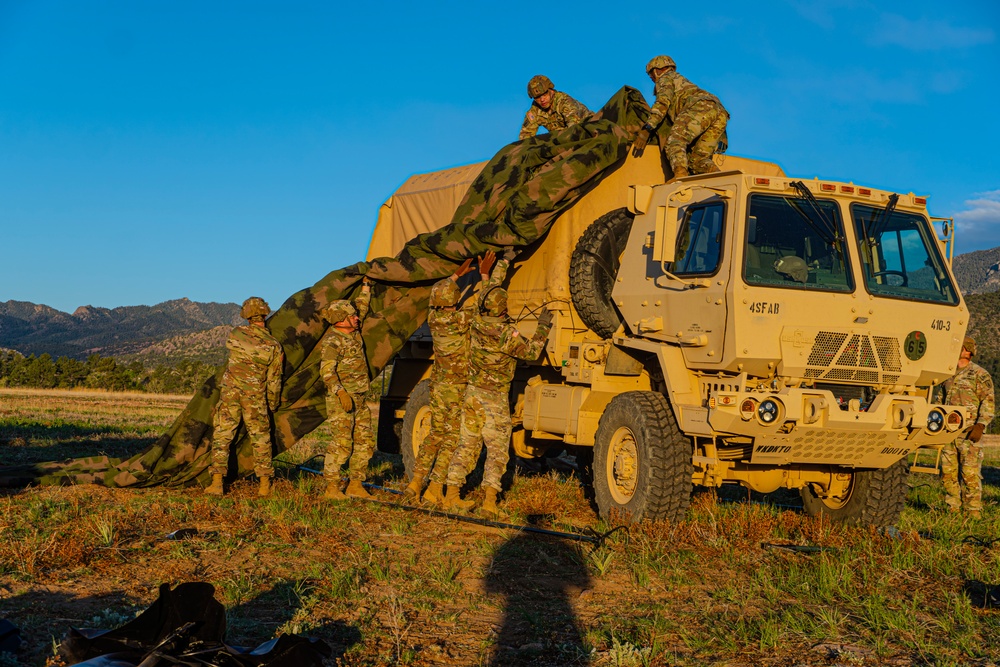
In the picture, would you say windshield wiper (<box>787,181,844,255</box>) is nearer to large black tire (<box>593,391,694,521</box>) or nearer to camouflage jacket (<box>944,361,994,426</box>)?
large black tire (<box>593,391,694,521</box>)

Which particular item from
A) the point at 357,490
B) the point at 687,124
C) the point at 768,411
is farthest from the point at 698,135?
the point at 357,490

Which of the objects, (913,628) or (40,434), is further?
(40,434)

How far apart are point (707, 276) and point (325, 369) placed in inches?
170

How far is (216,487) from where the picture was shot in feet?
31.7

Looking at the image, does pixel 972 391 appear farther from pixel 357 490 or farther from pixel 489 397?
pixel 357 490

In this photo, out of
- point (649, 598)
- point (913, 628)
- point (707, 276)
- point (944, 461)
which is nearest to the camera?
point (913, 628)

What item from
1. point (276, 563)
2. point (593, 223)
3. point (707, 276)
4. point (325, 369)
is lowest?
point (276, 563)

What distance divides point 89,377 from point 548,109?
35341mm

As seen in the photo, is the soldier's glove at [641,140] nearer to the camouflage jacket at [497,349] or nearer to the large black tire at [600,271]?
the large black tire at [600,271]

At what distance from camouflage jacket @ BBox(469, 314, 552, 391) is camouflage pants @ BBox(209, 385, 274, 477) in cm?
233

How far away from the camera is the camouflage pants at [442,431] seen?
9.63m

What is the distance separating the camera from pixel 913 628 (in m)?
5.38

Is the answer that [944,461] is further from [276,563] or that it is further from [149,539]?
[149,539]

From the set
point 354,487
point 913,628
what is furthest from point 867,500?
point 354,487
